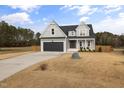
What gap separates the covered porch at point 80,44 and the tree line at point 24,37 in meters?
2.11

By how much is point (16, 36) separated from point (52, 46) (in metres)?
13.5

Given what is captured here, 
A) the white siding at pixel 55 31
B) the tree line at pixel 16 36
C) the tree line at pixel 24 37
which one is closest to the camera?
the white siding at pixel 55 31

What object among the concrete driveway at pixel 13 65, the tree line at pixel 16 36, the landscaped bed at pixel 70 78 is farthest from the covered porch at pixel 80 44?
the landscaped bed at pixel 70 78

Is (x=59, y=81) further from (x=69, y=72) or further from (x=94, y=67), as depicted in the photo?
(x=94, y=67)

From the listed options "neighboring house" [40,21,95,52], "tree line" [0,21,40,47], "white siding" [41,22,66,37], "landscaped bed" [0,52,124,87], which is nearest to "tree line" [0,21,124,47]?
"tree line" [0,21,40,47]

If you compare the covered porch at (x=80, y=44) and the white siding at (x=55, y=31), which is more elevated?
the white siding at (x=55, y=31)

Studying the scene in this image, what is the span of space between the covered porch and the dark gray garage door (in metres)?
1.43

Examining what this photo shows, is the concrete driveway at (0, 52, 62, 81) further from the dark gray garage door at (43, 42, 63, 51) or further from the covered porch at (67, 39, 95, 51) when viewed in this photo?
the covered porch at (67, 39, 95, 51)

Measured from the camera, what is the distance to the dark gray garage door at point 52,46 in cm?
2978

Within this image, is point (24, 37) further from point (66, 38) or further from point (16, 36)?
point (66, 38)

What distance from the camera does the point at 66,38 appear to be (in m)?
30.0

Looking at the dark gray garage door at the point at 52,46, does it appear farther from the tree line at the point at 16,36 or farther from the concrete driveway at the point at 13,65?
the concrete driveway at the point at 13,65
